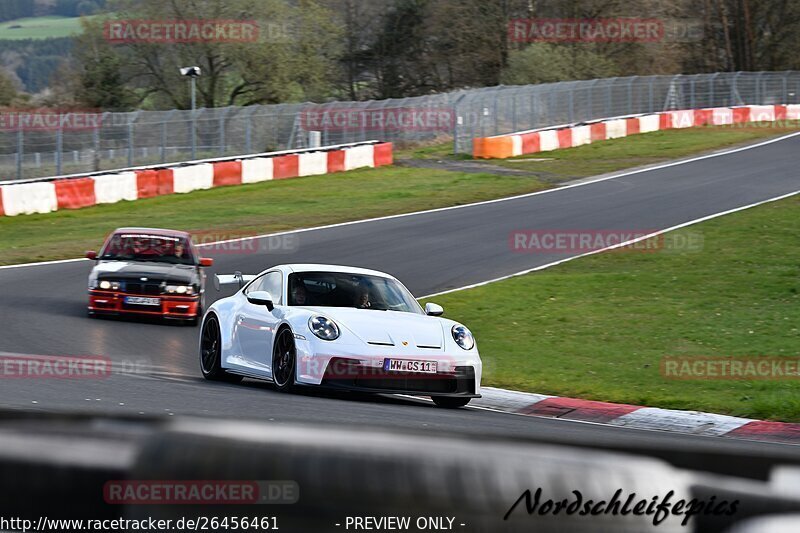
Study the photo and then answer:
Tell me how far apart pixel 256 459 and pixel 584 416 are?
824 centimetres

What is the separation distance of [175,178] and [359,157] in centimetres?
806

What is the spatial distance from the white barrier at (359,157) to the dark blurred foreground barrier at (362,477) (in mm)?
36273

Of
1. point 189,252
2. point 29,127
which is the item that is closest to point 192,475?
point 189,252

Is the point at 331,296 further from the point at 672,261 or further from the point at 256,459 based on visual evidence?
the point at 672,261

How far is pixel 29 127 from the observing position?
1244 inches

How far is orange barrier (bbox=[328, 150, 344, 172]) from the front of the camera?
1508 inches

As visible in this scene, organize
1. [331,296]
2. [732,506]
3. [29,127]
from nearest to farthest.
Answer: [732,506] < [331,296] < [29,127]

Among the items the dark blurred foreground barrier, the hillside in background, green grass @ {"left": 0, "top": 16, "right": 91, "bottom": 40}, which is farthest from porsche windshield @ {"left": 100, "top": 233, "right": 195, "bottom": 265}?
green grass @ {"left": 0, "top": 16, "right": 91, "bottom": 40}

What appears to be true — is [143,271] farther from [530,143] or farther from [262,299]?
[530,143]

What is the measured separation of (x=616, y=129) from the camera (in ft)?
151

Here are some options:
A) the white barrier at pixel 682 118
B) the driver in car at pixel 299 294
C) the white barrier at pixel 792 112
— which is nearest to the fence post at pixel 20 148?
the driver in car at pixel 299 294

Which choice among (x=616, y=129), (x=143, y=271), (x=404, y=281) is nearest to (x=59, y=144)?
(x=404, y=281)

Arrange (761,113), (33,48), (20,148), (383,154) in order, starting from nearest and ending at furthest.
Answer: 1. (20,148)
2. (383,154)
3. (761,113)
4. (33,48)

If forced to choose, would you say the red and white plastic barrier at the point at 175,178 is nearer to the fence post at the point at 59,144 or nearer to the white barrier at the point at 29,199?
the white barrier at the point at 29,199
